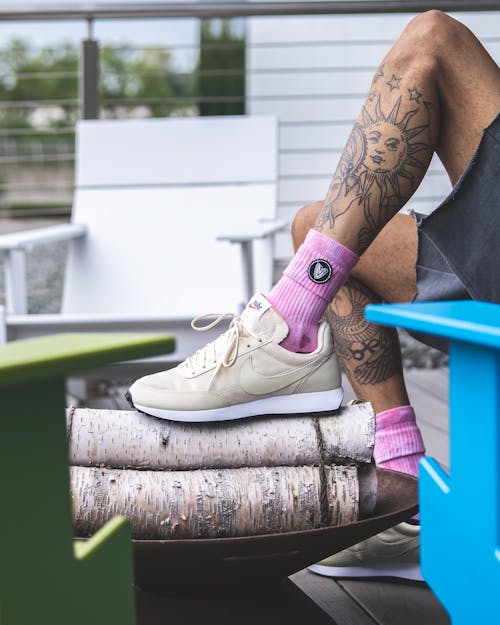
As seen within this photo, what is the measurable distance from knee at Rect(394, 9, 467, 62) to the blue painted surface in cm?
52

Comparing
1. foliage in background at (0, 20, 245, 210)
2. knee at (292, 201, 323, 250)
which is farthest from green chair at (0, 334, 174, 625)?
foliage in background at (0, 20, 245, 210)

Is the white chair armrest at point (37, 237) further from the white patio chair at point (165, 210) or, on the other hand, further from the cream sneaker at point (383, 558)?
the cream sneaker at point (383, 558)

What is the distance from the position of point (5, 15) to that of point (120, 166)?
1.99 feet

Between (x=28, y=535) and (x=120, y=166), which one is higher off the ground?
(x=120, y=166)

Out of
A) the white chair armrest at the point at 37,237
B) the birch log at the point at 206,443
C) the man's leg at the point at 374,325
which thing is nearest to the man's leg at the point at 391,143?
the birch log at the point at 206,443

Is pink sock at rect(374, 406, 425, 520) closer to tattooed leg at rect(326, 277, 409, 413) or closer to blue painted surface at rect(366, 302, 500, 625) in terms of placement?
tattooed leg at rect(326, 277, 409, 413)

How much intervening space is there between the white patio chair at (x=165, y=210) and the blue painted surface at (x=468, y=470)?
188 centimetres

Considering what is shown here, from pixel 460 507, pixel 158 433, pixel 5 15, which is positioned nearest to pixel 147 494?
pixel 158 433

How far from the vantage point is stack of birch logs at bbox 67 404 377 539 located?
85 centimetres

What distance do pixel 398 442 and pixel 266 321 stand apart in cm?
30

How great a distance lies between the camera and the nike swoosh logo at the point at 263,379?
0.91m

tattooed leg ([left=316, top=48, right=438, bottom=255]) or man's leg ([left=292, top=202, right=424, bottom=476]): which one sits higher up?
tattooed leg ([left=316, top=48, right=438, bottom=255])

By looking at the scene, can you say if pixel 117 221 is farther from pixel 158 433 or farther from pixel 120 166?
pixel 158 433

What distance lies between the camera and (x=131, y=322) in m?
1.89
